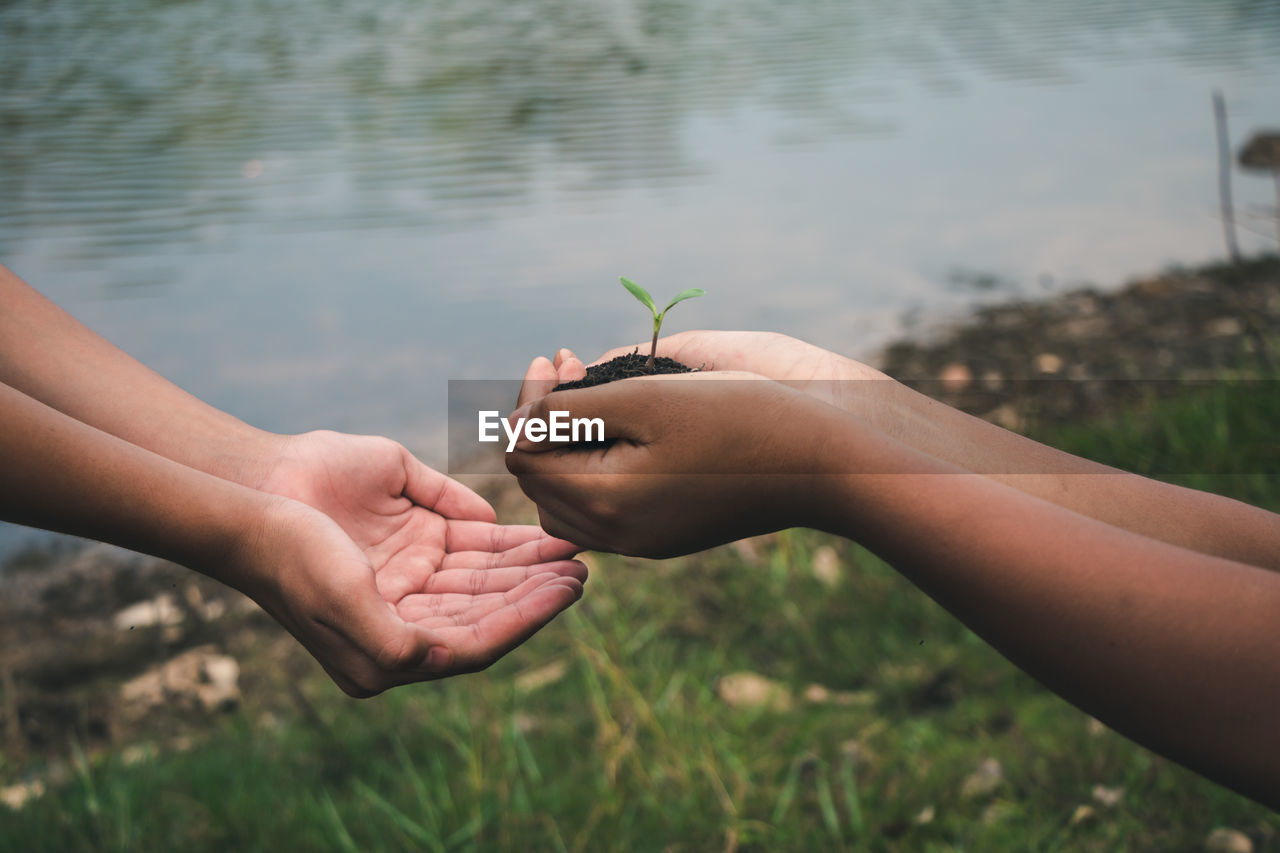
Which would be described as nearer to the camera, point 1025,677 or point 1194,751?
point 1194,751

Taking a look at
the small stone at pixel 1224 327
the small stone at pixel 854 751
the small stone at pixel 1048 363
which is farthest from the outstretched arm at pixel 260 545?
the small stone at pixel 1224 327

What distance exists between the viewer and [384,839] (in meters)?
2.38

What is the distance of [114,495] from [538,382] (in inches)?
30.4

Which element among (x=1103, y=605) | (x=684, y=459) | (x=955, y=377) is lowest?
(x=955, y=377)

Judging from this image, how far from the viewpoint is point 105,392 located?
2.04 metres

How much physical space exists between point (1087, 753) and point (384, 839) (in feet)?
5.90

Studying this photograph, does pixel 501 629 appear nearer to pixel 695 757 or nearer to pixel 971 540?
pixel 971 540

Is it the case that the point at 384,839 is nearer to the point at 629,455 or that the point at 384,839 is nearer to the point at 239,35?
the point at 629,455

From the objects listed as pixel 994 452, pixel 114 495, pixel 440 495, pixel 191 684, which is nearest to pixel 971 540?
pixel 994 452

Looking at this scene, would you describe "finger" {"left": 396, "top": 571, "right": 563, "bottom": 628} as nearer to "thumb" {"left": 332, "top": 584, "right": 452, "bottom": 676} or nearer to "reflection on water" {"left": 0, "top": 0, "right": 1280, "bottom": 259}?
"thumb" {"left": 332, "top": 584, "right": 452, "bottom": 676}

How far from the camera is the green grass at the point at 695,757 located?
7.46ft

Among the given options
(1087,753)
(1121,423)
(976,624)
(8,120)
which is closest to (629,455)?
(976,624)

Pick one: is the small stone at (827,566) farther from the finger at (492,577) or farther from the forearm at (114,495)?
the forearm at (114,495)

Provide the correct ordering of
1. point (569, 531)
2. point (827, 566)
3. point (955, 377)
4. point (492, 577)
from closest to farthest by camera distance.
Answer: point (569, 531) → point (492, 577) → point (827, 566) → point (955, 377)
